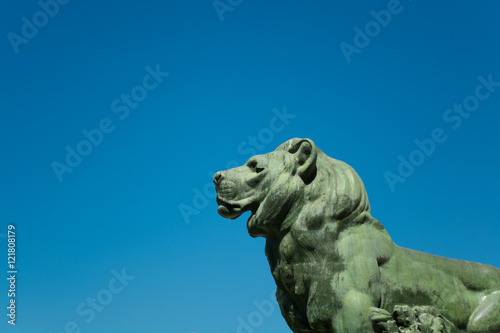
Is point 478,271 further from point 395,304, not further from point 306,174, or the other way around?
point 306,174

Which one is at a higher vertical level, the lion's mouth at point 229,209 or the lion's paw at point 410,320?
the lion's mouth at point 229,209

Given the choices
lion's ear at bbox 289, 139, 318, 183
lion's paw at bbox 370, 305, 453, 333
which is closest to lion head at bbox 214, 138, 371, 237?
lion's ear at bbox 289, 139, 318, 183

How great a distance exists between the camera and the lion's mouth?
23.2 ft

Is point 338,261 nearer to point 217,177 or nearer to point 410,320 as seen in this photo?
point 410,320

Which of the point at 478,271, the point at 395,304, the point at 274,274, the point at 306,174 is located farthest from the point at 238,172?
the point at 478,271

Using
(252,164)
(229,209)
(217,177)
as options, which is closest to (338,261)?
(229,209)

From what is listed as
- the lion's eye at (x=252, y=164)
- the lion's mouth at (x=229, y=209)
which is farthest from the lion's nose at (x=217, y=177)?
the lion's eye at (x=252, y=164)

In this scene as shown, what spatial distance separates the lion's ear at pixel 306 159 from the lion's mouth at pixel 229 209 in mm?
816

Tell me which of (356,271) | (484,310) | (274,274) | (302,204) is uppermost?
(302,204)

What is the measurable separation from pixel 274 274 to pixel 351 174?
1471 mm

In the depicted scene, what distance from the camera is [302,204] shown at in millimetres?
6898

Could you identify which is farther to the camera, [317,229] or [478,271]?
[478,271]

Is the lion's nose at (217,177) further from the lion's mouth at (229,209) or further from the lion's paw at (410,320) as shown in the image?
the lion's paw at (410,320)

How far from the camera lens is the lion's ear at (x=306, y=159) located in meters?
7.00
